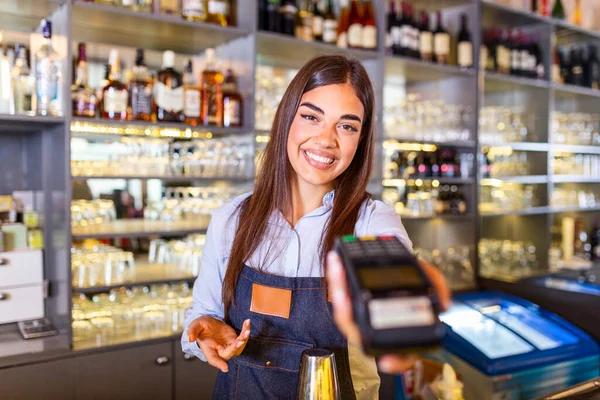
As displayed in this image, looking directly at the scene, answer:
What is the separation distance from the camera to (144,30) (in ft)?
8.36

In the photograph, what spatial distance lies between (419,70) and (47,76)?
83.7 inches

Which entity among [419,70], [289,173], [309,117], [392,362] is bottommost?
[392,362]

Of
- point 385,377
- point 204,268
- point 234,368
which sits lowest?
point 385,377

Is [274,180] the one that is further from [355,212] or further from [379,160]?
[379,160]

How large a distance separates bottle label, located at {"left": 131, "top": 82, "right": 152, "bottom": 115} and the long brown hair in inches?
44.8

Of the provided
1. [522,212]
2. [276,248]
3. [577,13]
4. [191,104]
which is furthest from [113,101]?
[577,13]

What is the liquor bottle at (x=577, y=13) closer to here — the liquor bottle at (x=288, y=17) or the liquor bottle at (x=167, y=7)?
the liquor bottle at (x=288, y=17)

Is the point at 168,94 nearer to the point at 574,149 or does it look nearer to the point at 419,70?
the point at 419,70

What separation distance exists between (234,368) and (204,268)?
0.88 feet

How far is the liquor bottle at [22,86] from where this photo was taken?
7.37ft

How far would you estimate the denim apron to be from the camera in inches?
52.6

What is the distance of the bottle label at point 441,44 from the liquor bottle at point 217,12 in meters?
1.39

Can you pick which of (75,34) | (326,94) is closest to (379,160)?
(75,34)

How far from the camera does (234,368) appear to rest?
4.56ft
